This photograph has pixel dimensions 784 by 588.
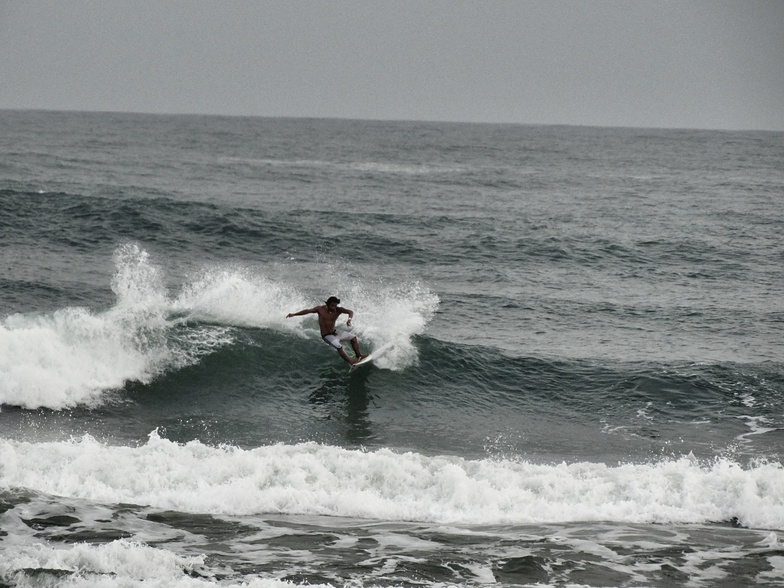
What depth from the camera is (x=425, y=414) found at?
1683 cm

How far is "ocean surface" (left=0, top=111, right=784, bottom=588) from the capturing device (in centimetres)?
1048

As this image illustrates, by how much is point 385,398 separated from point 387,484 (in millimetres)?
4943

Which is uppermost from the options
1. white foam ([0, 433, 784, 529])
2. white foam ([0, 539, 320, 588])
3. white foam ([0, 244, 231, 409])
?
white foam ([0, 244, 231, 409])

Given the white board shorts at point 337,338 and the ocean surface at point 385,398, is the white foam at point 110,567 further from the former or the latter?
the white board shorts at point 337,338

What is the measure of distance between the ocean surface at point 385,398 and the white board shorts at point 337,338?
1152 mm

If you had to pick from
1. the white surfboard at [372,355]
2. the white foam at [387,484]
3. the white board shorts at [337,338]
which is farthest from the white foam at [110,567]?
the white surfboard at [372,355]

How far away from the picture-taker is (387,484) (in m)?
12.6

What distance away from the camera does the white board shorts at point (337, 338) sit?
55.9ft

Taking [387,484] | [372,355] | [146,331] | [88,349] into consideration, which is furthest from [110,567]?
[372,355]

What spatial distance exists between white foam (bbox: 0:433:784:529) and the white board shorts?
3771 millimetres

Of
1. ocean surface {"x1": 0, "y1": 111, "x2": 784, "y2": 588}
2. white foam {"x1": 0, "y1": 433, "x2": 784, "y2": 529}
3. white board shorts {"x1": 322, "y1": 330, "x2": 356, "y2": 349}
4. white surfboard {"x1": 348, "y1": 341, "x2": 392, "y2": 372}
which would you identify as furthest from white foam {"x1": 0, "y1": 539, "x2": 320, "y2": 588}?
white surfboard {"x1": 348, "y1": 341, "x2": 392, "y2": 372}

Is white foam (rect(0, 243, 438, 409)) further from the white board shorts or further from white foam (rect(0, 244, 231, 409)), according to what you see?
the white board shorts

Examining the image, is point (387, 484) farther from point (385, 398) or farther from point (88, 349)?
point (88, 349)

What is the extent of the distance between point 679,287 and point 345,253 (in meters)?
10.6
